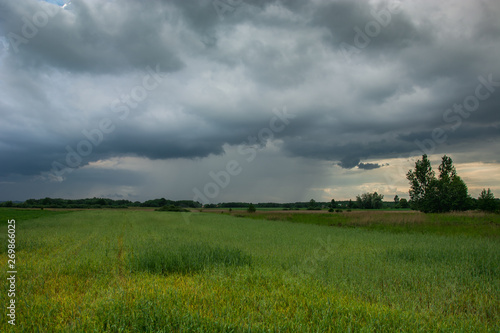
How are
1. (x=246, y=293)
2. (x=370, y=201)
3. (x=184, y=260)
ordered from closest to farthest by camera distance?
(x=246, y=293)
(x=184, y=260)
(x=370, y=201)

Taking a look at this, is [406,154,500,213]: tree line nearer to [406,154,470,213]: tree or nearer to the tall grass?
[406,154,470,213]: tree

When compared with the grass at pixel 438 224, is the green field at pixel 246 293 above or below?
above

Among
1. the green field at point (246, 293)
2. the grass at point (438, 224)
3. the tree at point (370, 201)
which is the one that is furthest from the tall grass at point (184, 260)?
the tree at point (370, 201)

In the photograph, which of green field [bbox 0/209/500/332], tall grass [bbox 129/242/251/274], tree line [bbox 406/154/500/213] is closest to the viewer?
green field [bbox 0/209/500/332]

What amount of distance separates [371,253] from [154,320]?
9.05 meters

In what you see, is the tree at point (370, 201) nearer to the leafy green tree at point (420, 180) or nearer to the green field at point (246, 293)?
the leafy green tree at point (420, 180)

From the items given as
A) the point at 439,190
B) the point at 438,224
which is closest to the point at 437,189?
the point at 439,190

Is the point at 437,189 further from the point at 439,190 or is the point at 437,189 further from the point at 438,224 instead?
the point at 438,224

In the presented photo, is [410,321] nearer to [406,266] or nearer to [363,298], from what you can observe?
[363,298]

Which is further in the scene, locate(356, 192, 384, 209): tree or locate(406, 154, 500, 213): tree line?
locate(356, 192, 384, 209): tree

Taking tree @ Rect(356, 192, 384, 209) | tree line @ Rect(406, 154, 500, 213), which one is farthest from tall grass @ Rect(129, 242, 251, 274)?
tree @ Rect(356, 192, 384, 209)

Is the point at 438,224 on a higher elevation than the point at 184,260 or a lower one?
lower

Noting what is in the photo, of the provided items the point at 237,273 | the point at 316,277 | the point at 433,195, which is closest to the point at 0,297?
the point at 237,273

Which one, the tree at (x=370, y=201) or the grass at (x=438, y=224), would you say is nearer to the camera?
the grass at (x=438, y=224)
